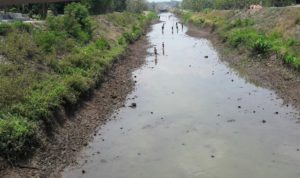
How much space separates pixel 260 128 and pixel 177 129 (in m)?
4.45

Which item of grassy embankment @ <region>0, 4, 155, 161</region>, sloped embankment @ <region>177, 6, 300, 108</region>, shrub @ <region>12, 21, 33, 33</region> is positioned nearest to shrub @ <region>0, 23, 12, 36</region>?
grassy embankment @ <region>0, 4, 155, 161</region>

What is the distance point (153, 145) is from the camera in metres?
20.6

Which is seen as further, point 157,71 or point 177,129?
point 157,71

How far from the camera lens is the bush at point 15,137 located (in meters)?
16.8

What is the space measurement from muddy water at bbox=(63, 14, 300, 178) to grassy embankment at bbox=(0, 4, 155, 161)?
2585 millimetres

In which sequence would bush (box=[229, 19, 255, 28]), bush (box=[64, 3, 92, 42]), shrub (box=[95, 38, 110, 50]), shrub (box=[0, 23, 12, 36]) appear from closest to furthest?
shrub (box=[0, 23, 12, 36]) → shrub (box=[95, 38, 110, 50]) → bush (box=[64, 3, 92, 42]) → bush (box=[229, 19, 255, 28])

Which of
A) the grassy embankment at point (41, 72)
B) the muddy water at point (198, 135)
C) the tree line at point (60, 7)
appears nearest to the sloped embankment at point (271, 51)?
the muddy water at point (198, 135)

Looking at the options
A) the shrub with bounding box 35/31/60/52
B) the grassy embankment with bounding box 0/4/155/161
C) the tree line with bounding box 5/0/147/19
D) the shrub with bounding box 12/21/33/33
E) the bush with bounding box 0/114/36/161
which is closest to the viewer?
the bush with bounding box 0/114/36/161

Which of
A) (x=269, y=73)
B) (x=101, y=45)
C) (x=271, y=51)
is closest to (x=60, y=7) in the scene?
(x=101, y=45)

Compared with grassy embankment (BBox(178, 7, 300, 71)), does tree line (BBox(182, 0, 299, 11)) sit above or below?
above

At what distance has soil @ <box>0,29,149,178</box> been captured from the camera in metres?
17.1

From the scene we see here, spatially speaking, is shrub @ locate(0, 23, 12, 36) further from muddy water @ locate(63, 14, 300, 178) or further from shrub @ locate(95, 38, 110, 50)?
muddy water @ locate(63, 14, 300, 178)

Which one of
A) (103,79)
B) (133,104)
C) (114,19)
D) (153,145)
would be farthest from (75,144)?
(114,19)

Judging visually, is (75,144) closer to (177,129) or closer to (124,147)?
(124,147)
